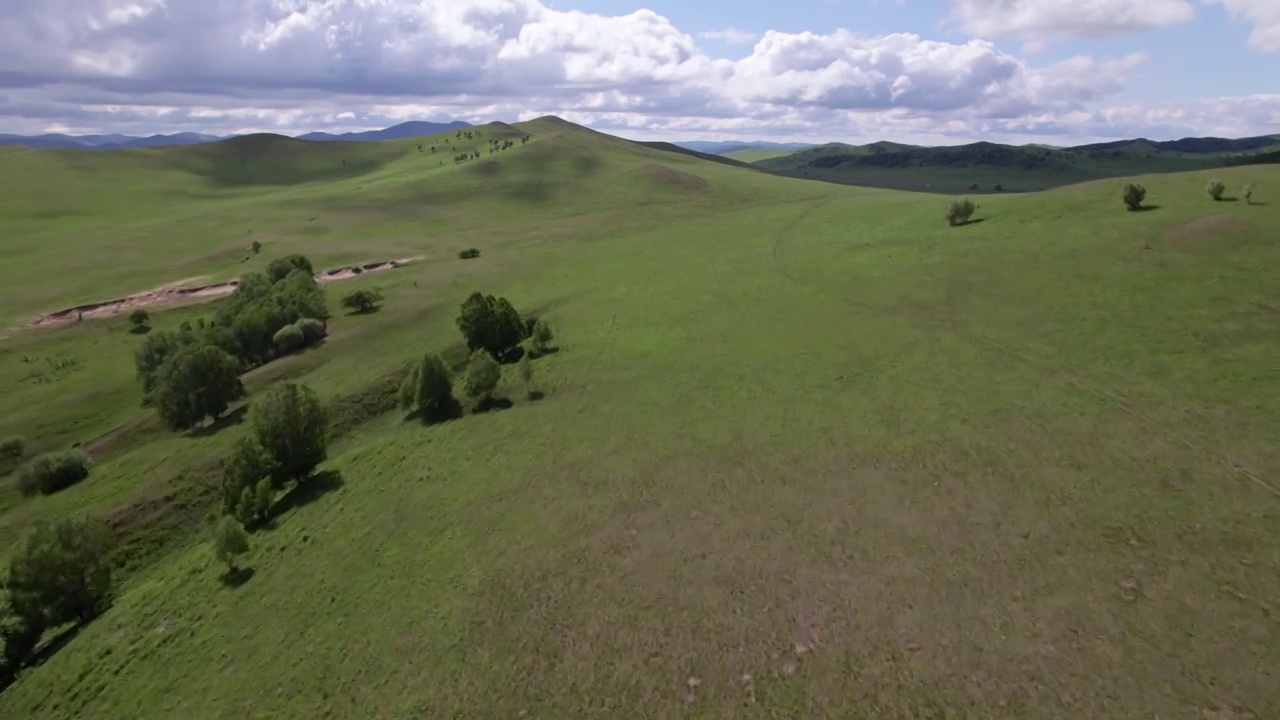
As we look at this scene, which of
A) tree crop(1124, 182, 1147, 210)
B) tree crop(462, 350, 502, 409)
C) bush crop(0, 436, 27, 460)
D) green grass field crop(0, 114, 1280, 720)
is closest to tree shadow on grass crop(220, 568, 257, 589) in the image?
green grass field crop(0, 114, 1280, 720)

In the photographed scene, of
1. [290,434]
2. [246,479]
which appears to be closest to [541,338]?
[290,434]

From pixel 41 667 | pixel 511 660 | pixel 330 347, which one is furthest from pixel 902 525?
pixel 330 347

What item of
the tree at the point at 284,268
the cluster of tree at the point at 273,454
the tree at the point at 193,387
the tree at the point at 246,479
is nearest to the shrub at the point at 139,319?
the tree at the point at 284,268

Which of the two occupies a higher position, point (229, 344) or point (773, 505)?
point (773, 505)

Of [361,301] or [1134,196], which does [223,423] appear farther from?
[1134,196]

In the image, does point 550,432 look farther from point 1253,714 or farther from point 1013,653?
point 1253,714

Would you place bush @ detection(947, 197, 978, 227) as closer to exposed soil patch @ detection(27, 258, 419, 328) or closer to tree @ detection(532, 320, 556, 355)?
tree @ detection(532, 320, 556, 355)
